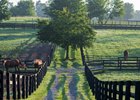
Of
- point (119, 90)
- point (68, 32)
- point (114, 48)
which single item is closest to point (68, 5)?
point (114, 48)

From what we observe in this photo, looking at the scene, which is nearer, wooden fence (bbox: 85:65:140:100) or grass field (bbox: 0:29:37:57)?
wooden fence (bbox: 85:65:140:100)

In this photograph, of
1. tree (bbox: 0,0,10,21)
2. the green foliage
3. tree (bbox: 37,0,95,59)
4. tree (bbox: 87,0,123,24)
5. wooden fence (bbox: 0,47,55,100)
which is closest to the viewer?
wooden fence (bbox: 0,47,55,100)

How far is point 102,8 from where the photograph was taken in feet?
413

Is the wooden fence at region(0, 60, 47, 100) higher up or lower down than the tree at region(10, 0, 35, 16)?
lower down

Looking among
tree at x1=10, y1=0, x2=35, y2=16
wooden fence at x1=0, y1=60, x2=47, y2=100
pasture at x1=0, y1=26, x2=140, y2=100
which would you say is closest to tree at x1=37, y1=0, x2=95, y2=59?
pasture at x1=0, y1=26, x2=140, y2=100

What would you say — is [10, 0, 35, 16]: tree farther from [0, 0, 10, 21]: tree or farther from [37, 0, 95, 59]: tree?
[37, 0, 95, 59]: tree

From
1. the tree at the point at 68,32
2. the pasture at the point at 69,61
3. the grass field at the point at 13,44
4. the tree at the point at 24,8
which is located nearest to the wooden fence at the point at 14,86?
the pasture at the point at 69,61

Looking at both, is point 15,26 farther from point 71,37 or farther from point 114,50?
point 71,37

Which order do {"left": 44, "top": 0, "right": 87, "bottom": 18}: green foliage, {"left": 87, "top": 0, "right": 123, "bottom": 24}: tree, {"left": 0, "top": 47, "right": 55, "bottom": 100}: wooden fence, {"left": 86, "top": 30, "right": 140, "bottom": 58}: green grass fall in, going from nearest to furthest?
{"left": 0, "top": 47, "right": 55, "bottom": 100}: wooden fence
{"left": 86, "top": 30, "right": 140, "bottom": 58}: green grass
{"left": 44, "top": 0, "right": 87, "bottom": 18}: green foliage
{"left": 87, "top": 0, "right": 123, "bottom": 24}: tree

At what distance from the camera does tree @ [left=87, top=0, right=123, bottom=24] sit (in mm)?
123250

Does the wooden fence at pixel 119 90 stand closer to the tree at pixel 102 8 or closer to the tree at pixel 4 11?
the tree at pixel 4 11

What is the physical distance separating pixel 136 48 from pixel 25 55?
2140 centimetres

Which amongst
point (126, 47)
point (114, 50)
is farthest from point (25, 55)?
point (126, 47)

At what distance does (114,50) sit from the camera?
6488 cm
